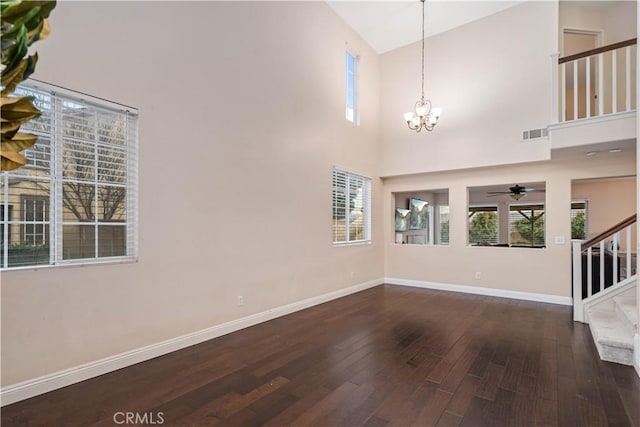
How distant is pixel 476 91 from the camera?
5.79 metres

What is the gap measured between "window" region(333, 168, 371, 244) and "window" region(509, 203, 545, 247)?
633 cm

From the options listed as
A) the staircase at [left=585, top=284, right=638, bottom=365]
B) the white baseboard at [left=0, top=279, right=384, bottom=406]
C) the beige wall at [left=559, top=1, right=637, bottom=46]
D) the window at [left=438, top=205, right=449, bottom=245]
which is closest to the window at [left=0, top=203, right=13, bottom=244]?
the white baseboard at [left=0, top=279, right=384, bottom=406]

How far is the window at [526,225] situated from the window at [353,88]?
706 cm

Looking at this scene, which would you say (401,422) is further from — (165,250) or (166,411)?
(165,250)

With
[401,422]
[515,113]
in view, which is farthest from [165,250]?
[515,113]

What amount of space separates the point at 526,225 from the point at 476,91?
6.36m

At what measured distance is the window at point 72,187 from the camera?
7.50 feet

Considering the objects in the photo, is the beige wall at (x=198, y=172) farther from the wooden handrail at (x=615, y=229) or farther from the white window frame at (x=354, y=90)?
the wooden handrail at (x=615, y=229)

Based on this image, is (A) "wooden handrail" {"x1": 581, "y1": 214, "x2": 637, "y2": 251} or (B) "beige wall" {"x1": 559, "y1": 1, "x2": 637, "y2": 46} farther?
(B) "beige wall" {"x1": 559, "y1": 1, "x2": 637, "y2": 46}

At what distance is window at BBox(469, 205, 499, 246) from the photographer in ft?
34.3

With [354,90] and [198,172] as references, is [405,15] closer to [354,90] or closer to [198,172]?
[354,90]

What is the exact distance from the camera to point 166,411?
213cm

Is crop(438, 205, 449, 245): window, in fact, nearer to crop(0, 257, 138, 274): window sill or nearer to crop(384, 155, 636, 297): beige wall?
crop(384, 155, 636, 297): beige wall

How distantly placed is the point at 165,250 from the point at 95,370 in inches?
43.9
